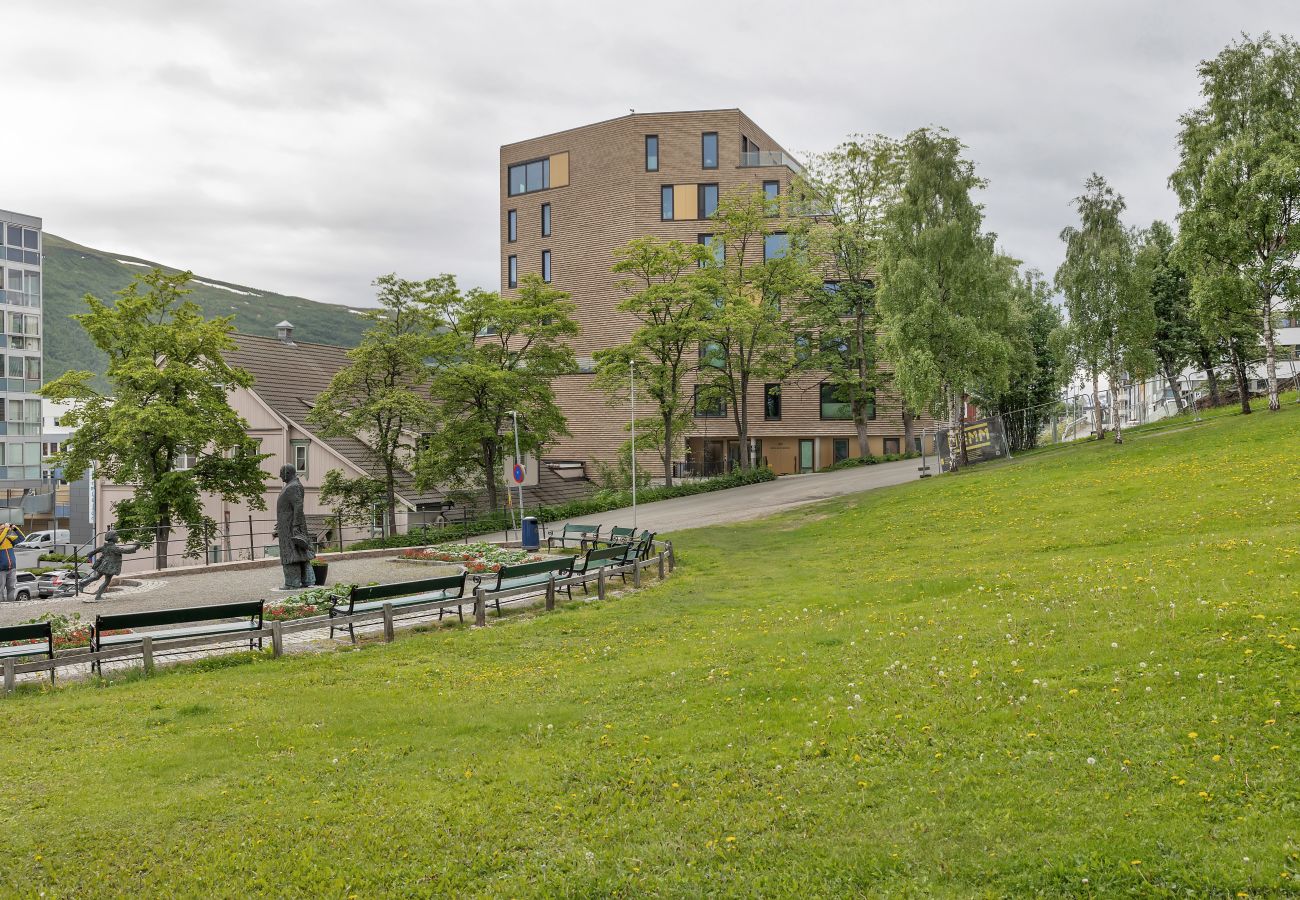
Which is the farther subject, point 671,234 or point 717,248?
point 671,234

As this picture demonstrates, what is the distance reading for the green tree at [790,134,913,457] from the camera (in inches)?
1901

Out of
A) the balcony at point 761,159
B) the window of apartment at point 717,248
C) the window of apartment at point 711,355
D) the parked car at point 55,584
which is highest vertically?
the balcony at point 761,159

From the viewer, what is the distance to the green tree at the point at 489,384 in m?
36.9

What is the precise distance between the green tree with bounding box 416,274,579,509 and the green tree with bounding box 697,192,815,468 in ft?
26.1

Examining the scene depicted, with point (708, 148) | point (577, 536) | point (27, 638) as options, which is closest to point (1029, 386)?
point (577, 536)

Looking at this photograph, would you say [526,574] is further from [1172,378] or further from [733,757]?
[1172,378]

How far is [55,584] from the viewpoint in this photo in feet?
127

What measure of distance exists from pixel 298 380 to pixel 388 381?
12225 mm

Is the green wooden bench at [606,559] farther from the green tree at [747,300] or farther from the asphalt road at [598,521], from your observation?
the green tree at [747,300]

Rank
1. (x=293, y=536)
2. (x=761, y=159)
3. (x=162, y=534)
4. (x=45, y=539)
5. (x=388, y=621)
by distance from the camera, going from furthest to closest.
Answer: (x=45, y=539) < (x=761, y=159) < (x=162, y=534) < (x=293, y=536) < (x=388, y=621)

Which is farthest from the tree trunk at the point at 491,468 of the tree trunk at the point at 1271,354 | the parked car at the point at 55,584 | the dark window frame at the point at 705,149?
the tree trunk at the point at 1271,354

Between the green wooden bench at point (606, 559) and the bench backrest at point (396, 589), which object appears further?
the green wooden bench at point (606, 559)

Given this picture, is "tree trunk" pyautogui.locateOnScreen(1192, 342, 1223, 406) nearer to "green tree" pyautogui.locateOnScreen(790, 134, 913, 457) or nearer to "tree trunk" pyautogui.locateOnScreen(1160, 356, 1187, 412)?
"tree trunk" pyautogui.locateOnScreen(1160, 356, 1187, 412)

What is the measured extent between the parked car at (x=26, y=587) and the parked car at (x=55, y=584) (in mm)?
201
